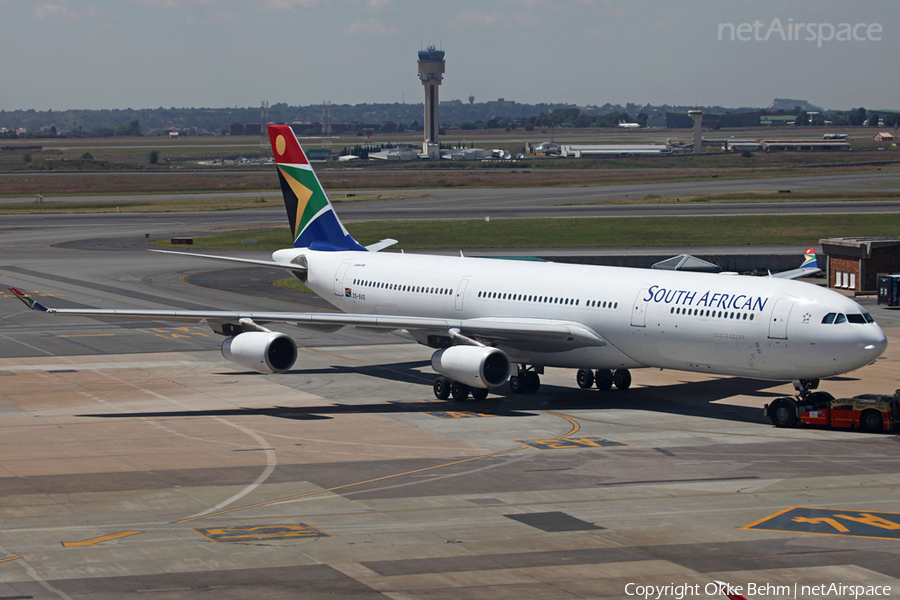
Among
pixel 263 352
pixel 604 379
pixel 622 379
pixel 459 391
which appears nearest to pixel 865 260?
pixel 622 379

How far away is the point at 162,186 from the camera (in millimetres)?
186875

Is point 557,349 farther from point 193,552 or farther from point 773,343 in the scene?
point 193,552

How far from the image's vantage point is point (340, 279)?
4969cm

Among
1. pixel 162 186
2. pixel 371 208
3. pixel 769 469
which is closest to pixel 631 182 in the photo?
pixel 371 208

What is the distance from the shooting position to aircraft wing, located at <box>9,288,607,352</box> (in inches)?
1555

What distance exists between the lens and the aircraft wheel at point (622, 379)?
42938mm

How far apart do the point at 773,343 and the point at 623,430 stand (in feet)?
19.1

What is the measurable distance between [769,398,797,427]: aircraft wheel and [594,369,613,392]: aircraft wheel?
25.4 feet

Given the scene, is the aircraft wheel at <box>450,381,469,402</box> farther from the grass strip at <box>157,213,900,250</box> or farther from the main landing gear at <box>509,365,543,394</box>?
the grass strip at <box>157,213,900,250</box>

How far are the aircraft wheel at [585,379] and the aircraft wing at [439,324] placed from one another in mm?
3450

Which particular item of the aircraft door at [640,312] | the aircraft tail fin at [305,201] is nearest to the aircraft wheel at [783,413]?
the aircraft door at [640,312]

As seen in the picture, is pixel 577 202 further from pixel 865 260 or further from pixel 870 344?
pixel 870 344

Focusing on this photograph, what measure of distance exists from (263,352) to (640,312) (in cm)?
1421

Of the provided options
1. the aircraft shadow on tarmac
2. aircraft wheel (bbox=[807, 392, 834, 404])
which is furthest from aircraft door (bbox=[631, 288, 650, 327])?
aircraft wheel (bbox=[807, 392, 834, 404])
